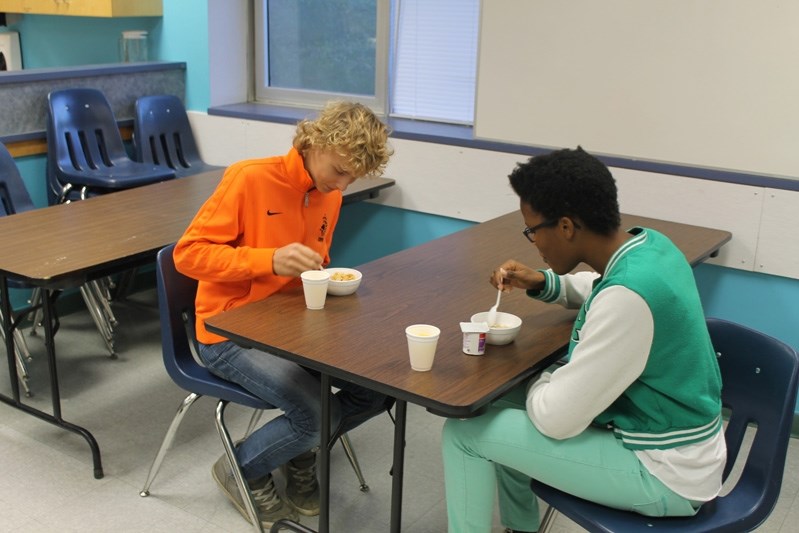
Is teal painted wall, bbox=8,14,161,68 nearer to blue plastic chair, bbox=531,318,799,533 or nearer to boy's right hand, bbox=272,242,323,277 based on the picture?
boy's right hand, bbox=272,242,323,277

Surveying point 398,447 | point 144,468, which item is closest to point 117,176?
point 144,468

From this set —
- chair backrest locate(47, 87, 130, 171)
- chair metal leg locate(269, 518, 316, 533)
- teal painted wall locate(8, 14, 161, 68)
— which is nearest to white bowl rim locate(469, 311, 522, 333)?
chair metal leg locate(269, 518, 316, 533)

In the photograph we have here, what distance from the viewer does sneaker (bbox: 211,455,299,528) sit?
7.88 feet

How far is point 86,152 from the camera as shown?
12.6 feet

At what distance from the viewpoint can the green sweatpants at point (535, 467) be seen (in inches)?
66.4

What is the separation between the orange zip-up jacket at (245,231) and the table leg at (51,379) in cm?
64

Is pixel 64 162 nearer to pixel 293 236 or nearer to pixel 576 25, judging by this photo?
pixel 293 236

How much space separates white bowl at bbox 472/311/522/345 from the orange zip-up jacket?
21.4 inches

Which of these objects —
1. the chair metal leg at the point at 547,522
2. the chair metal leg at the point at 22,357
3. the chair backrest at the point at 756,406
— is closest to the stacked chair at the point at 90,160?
the chair metal leg at the point at 22,357

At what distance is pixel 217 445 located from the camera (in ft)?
9.36

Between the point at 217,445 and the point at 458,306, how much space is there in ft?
3.66

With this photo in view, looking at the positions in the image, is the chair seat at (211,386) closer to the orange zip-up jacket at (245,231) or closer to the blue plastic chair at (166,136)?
the orange zip-up jacket at (245,231)

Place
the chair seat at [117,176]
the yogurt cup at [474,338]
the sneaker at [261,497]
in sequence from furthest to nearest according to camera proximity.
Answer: the chair seat at [117,176]
the sneaker at [261,497]
the yogurt cup at [474,338]

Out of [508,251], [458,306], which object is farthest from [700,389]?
[508,251]
